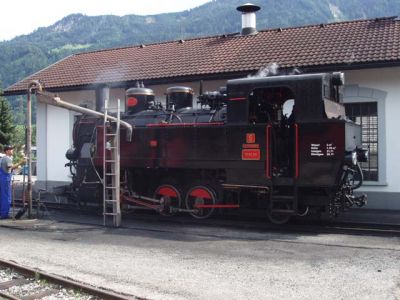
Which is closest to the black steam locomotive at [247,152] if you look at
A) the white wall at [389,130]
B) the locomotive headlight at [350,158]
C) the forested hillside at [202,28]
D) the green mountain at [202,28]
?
the locomotive headlight at [350,158]

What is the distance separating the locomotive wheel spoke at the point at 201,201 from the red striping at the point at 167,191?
35 centimetres

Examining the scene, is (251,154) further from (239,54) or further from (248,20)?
(248,20)

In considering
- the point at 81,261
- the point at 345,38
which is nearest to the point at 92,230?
the point at 81,261

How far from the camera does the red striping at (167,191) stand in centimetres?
1092

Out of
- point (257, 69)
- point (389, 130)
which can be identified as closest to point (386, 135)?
point (389, 130)

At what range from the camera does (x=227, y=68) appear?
14531 mm

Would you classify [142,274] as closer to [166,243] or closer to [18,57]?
[166,243]

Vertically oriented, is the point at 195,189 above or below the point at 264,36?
below

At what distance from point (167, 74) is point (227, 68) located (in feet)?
7.06

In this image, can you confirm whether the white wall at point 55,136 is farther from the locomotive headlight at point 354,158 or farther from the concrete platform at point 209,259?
the locomotive headlight at point 354,158

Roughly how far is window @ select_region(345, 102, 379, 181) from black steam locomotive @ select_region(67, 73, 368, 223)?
116 inches

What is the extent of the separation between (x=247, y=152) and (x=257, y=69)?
194 inches

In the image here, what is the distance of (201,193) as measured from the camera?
414 inches

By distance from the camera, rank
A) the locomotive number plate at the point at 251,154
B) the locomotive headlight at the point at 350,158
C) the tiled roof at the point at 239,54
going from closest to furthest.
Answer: the locomotive headlight at the point at 350,158
the locomotive number plate at the point at 251,154
the tiled roof at the point at 239,54
